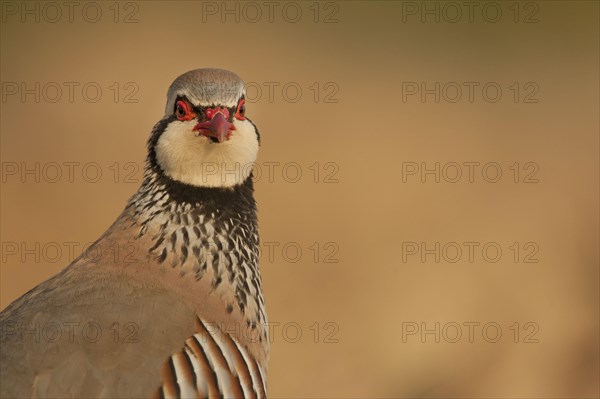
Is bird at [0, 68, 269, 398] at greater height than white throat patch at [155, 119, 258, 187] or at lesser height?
lesser

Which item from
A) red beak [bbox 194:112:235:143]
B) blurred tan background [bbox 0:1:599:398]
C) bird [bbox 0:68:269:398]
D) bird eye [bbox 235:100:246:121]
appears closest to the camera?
bird [bbox 0:68:269:398]

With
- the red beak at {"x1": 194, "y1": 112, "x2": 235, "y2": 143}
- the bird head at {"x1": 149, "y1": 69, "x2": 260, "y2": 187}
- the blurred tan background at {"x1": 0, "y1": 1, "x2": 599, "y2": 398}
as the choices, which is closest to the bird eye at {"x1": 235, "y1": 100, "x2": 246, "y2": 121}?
the bird head at {"x1": 149, "y1": 69, "x2": 260, "y2": 187}

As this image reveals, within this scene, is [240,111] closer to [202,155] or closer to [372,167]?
[202,155]

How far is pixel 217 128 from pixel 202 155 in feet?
0.47

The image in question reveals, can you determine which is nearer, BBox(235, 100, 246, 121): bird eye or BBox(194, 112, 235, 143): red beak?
BBox(194, 112, 235, 143): red beak

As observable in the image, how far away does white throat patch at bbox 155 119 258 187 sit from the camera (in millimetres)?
3620

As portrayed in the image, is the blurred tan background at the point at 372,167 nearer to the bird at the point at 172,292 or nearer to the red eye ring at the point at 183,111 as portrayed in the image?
the bird at the point at 172,292

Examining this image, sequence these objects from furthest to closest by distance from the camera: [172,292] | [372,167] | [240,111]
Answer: [372,167], [240,111], [172,292]

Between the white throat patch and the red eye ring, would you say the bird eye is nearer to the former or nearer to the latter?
the white throat patch

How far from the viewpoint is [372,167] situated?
8680mm

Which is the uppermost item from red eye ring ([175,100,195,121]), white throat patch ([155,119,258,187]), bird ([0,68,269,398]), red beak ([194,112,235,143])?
red eye ring ([175,100,195,121])

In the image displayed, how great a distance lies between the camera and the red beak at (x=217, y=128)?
3.54m

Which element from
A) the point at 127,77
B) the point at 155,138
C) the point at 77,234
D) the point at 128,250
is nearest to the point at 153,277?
the point at 128,250

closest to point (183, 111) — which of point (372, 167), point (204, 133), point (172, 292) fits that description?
point (204, 133)
